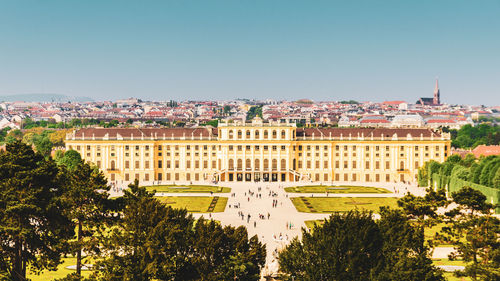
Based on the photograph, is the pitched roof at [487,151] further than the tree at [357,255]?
Yes

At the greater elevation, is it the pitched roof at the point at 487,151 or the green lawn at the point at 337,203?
the pitched roof at the point at 487,151

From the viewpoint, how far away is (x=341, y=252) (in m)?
31.6

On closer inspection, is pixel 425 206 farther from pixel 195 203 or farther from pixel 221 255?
pixel 195 203

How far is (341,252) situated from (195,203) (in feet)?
161

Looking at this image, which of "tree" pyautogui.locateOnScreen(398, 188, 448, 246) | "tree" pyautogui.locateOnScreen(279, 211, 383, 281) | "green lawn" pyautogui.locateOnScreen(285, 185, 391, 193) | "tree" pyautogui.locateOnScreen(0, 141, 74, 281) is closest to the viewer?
"tree" pyautogui.locateOnScreen(279, 211, 383, 281)

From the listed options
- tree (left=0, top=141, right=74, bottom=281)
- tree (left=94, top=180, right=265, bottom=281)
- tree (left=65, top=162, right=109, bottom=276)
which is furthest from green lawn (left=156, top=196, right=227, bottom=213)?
tree (left=0, top=141, right=74, bottom=281)

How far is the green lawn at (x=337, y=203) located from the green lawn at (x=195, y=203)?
10294 millimetres

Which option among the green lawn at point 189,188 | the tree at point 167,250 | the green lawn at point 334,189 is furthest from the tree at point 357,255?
the green lawn at point 334,189

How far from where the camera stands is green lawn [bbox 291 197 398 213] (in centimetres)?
7431

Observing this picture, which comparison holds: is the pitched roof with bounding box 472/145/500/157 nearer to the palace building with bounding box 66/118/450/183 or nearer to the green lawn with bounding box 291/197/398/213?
the palace building with bounding box 66/118/450/183

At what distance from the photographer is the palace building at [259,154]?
370 ft

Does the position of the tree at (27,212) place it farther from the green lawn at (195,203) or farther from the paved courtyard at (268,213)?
the green lawn at (195,203)

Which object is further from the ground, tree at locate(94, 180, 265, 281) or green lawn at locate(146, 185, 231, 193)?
tree at locate(94, 180, 265, 281)

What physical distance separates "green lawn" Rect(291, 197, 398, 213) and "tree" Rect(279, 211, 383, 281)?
38953mm
